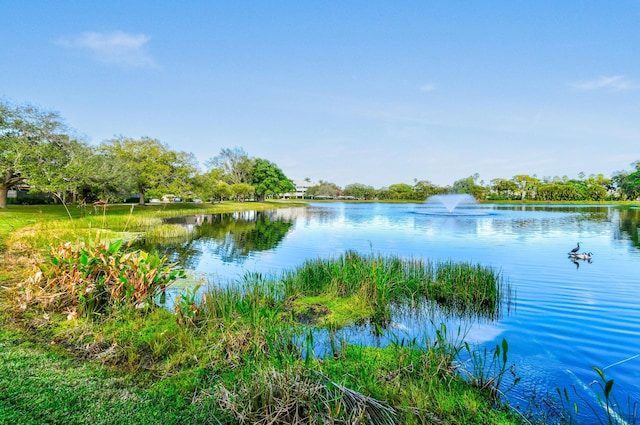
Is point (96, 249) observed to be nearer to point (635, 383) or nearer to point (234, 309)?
point (234, 309)

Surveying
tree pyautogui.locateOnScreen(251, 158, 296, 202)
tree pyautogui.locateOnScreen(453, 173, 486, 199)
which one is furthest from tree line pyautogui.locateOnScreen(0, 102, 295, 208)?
tree pyautogui.locateOnScreen(453, 173, 486, 199)

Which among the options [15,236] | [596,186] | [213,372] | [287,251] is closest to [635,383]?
[213,372]

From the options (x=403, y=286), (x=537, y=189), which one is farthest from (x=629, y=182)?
(x=403, y=286)

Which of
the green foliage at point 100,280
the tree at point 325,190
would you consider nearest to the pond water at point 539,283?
the green foliage at point 100,280

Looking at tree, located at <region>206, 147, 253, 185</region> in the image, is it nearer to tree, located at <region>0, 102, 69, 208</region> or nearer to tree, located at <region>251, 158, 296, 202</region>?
tree, located at <region>251, 158, 296, 202</region>

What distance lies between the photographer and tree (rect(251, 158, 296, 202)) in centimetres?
8475

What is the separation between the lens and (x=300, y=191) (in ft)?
588

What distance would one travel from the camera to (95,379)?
3.99 m

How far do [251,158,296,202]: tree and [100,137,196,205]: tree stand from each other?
37.9m

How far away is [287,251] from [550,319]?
11784 millimetres

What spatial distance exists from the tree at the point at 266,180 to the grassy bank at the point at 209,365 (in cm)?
7747

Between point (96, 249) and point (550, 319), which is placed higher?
point (96, 249)

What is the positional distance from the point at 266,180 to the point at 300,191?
9504 cm

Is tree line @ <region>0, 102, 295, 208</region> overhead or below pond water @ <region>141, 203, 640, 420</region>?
overhead
